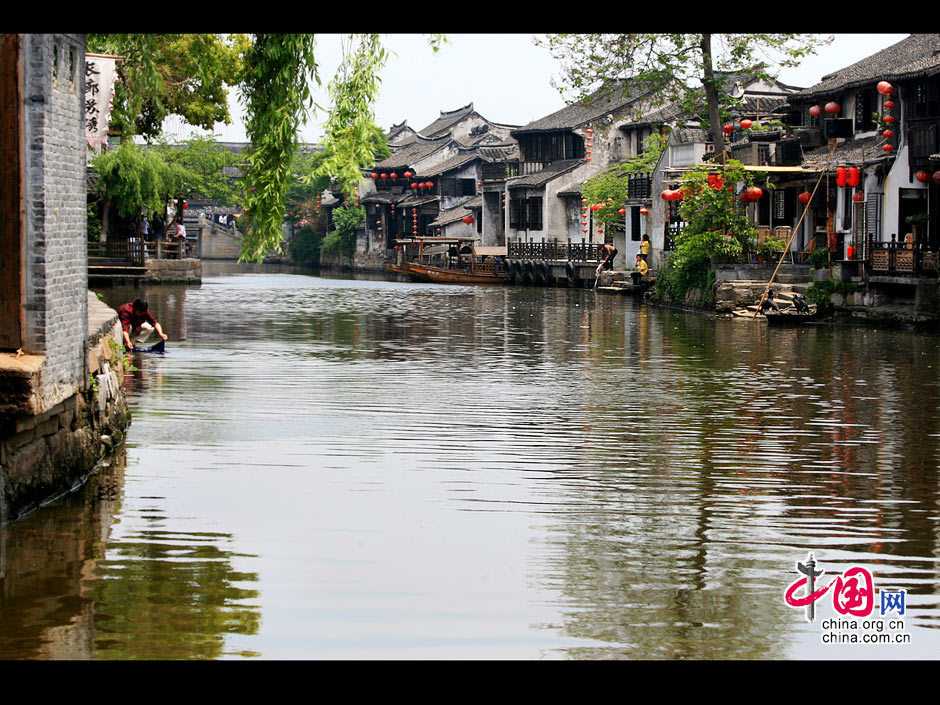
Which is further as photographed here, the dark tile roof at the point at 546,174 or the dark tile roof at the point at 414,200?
the dark tile roof at the point at 414,200

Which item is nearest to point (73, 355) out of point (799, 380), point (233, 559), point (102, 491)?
point (102, 491)

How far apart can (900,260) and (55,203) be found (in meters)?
26.4

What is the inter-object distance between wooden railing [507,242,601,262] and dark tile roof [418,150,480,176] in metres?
15.7

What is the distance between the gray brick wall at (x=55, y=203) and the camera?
11.6 metres

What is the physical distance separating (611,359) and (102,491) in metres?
15.2

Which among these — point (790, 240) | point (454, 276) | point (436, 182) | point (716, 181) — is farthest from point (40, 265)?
point (436, 182)

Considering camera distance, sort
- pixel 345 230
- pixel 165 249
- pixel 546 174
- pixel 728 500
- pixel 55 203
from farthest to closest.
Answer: pixel 345 230 < pixel 546 174 < pixel 165 249 < pixel 728 500 < pixel 55 203

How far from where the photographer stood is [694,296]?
4475cm

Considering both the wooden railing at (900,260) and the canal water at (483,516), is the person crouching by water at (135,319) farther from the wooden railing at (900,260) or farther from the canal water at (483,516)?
the wooden railing at (900,260)

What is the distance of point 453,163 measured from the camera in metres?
86.3

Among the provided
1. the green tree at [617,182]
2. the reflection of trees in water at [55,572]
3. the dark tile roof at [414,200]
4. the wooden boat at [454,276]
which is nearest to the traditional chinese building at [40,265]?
the reflection of trees in water at [55,572]

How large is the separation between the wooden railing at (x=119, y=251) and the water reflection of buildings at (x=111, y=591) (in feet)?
142

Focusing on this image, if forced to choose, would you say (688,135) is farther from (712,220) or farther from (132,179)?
(132,179)
